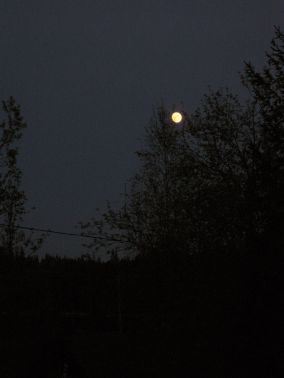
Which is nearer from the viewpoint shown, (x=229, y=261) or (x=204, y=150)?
(x=229, y=261)

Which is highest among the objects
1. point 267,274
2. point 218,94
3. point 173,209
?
point 218,94

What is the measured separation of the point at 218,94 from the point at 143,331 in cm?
1033

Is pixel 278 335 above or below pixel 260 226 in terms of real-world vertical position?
below

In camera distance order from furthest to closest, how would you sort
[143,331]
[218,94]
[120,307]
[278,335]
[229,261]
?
[218,94] < [120,307] < [143,331] < [229,261] < [278,335]

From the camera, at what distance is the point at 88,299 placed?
21172 millimetres

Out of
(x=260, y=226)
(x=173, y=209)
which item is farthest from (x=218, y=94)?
(x=260, y=226)

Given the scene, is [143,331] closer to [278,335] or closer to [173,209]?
[278,335]

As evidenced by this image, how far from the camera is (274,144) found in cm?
1005

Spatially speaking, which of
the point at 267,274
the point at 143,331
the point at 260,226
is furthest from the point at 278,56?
the point at 143,331

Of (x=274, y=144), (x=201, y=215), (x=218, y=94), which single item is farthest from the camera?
(x=218, y=94)

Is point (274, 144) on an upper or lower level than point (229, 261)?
upper

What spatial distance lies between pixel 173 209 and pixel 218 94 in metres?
4.45

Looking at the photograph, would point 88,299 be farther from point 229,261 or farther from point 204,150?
point 229,261

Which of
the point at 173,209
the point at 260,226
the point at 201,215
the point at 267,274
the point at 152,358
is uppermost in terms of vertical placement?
the point at 173,209
